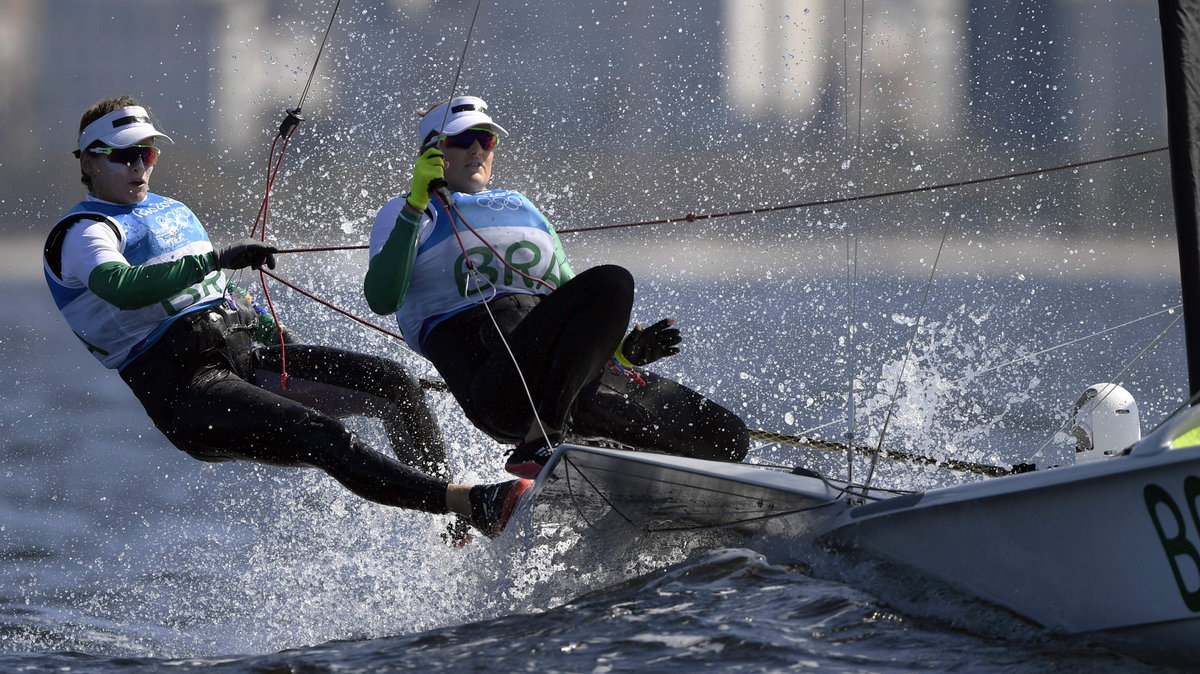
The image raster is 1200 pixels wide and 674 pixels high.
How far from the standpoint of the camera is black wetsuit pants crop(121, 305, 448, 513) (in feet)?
9.80

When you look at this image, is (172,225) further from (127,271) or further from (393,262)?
(393,262)

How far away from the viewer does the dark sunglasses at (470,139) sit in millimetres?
3236

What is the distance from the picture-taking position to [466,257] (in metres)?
3.11

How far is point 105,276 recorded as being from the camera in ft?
9.76

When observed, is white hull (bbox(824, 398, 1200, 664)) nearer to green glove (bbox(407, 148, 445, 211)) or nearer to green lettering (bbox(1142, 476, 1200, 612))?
green lettering (bbox(1142, 476, 1200, 612))

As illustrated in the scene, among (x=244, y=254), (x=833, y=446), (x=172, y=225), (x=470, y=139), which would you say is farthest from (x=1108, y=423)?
(x=172, y=225)

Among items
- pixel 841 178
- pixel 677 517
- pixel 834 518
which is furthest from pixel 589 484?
pixel 841 178

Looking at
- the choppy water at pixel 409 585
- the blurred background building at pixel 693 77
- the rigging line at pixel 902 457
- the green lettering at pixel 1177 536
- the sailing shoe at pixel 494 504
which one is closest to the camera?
the green lettering at pixel 1177 536

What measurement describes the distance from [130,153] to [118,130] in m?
0.06

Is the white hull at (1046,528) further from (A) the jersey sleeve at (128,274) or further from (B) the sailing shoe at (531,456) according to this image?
(A) the jersey sleeve at (128,274)

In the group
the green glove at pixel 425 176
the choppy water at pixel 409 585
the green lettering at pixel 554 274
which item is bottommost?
the choppy water at pixel 409 585

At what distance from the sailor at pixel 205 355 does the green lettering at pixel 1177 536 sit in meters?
1.25

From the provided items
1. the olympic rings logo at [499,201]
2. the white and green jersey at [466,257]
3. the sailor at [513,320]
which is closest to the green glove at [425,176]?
the sailor at [513,320]

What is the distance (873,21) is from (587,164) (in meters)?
3.63
